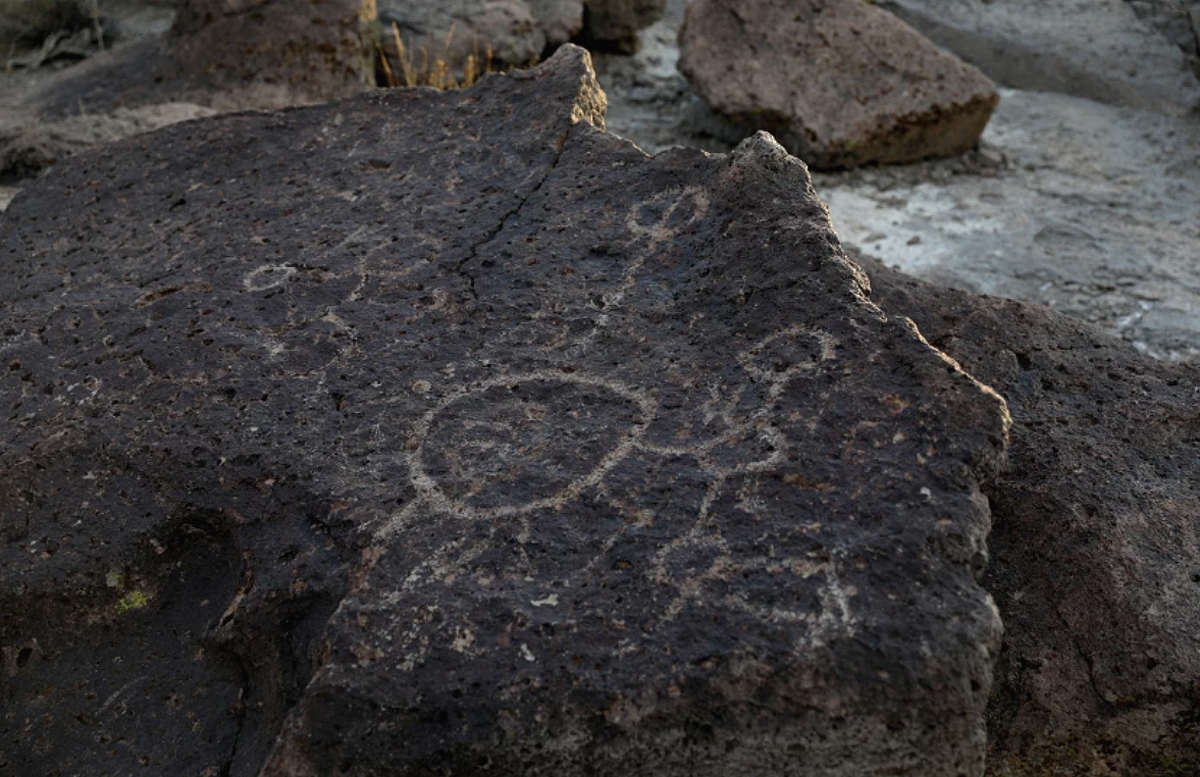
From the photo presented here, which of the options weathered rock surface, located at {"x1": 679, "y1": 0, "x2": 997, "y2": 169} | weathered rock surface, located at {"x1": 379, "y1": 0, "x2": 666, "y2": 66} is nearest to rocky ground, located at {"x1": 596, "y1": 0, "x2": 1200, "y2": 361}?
weathered rock surface, located at {"x1": 679, "y1": 0, "x2": 997, "y2": 169}

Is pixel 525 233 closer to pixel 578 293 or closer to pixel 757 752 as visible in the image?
pixel 578 293

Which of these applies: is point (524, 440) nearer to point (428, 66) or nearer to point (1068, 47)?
point (428, 66)

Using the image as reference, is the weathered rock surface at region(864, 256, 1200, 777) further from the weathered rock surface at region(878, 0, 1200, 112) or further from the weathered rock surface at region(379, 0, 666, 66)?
the weathered rock surface at region(379, 0, 666, 66)

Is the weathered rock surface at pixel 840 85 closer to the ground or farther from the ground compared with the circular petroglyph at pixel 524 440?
closer to the ground

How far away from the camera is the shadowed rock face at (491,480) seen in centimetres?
153

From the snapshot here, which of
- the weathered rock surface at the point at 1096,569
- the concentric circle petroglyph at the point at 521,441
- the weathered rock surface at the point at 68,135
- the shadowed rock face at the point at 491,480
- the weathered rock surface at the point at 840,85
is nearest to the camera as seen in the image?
the shadowed rock face at the point at 491,480

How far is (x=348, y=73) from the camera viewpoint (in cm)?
467

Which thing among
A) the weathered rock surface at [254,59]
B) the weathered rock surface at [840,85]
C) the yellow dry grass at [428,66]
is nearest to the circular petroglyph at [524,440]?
the weathered rock surface at [840,85]

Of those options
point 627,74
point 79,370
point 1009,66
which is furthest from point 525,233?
point 1009,66

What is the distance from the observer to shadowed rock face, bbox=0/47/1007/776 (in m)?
1.53

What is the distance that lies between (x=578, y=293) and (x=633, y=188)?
0.31 metres

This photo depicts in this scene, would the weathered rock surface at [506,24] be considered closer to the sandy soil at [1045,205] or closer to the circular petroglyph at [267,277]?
the sandy soil at [1045,205]

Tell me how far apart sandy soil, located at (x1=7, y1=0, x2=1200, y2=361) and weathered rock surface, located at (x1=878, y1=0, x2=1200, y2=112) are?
0.17 m

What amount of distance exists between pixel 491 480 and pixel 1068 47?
15.4 ft
